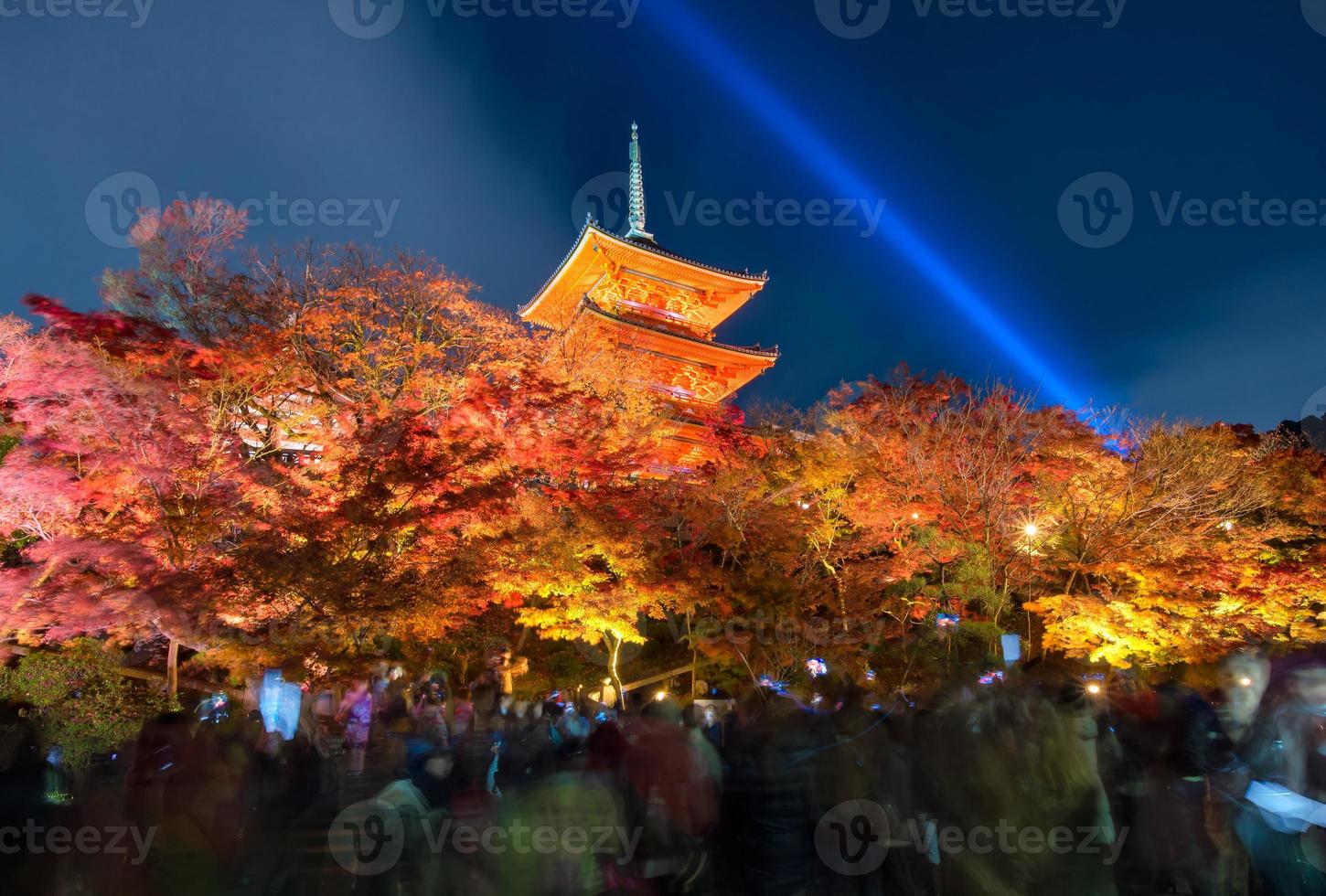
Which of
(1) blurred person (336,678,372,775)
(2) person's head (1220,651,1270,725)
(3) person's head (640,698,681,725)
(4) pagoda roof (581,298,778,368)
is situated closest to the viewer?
(2) person's head (1220,651,1270,725)

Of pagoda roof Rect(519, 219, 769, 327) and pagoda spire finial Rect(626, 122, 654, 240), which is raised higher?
pagoda spire finial Rect(626, 122, 654, 240)

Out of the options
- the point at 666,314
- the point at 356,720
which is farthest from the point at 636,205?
the point at 356,720

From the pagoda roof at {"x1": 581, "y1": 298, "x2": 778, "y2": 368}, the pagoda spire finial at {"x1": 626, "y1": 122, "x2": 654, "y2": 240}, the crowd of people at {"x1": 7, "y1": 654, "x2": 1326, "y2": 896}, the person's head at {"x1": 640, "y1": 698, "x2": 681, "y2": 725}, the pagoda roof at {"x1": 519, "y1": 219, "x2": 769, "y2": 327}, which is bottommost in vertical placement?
the crowd of people at {"x1": 7, "y1": 654, "x2": 1326, "y2": 896}

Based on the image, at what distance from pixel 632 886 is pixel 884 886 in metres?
1.55

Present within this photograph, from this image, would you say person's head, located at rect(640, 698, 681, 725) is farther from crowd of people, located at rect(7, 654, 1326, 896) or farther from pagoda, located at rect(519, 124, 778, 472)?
pagoda, located at rect(519, 124, 778, 472)

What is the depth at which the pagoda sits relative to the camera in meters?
24.7

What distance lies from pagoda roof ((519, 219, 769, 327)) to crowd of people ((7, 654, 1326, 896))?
22133 mm

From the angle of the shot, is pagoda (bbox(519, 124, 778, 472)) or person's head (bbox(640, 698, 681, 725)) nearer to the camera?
person's head (bbox(640, 698, 681, 725))

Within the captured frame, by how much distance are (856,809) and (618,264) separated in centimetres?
2475

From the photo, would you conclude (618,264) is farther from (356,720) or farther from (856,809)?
(856,809)

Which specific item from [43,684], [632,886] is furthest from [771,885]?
[43,684]

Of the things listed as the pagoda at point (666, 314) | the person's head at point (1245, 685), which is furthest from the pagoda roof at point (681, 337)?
the person's head at point (1245, 685)

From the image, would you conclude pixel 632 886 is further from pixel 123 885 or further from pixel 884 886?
pixel 123 885

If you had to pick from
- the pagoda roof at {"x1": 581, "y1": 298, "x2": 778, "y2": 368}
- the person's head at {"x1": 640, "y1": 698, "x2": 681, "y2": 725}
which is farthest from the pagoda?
the person's head at {"x1": 640, "y1": 698, "x2": 681, "y2": 725}
